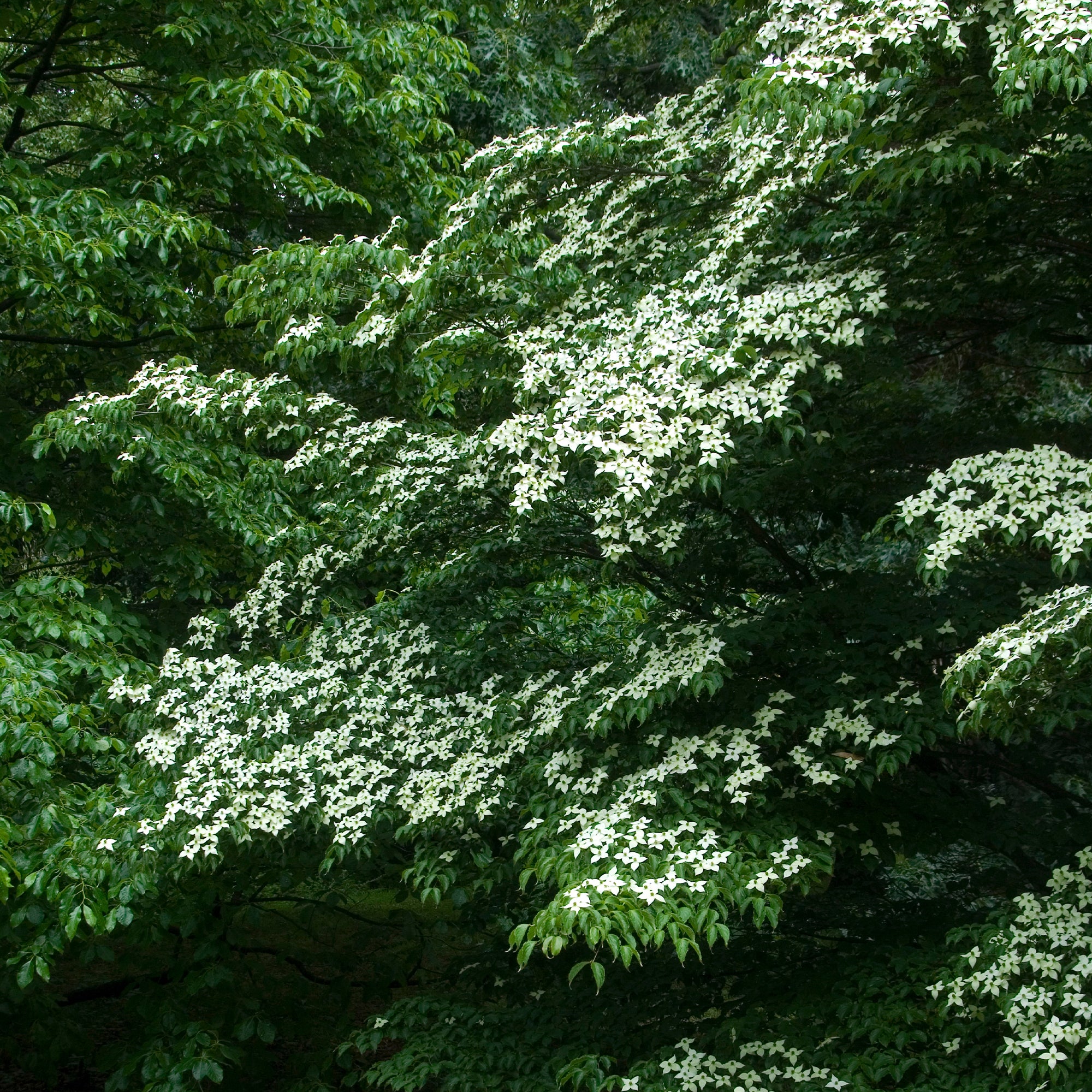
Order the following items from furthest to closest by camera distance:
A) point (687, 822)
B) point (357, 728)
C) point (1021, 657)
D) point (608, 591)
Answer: point (608, 591) < point (357, 728) < point (687, 822) < point (1021, 657)

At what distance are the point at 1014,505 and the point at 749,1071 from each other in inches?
87.9

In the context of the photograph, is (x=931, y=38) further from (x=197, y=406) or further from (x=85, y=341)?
(x=85, y=341)

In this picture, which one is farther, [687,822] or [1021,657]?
[687,822]

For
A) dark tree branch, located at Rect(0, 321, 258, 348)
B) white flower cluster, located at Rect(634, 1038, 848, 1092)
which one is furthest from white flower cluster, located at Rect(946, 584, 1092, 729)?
dark tree branch, located at Rect(0, 321, 258, 348)

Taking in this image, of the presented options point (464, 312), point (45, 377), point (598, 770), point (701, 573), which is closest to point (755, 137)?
point (464, 312)

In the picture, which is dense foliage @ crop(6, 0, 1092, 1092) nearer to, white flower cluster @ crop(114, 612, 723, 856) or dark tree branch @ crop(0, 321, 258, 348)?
white flower cluster @ crop(114, 612, 723, 856)

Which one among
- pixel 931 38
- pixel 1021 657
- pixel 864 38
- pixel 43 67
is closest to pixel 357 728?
pixel 1021 657

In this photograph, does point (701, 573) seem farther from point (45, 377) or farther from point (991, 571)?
point (45, 377)

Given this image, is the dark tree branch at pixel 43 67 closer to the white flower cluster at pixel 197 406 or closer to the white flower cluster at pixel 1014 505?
the white flower cluster at pixel 197 406

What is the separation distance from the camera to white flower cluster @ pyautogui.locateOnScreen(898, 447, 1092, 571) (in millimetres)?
3436

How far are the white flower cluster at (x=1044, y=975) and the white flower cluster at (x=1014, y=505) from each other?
1185 millimetres

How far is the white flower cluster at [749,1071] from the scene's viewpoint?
409 centimetres

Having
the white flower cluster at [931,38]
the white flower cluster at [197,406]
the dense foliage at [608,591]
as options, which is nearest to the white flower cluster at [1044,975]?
the dense foliage at [608,591]

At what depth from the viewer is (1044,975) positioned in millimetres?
3664
